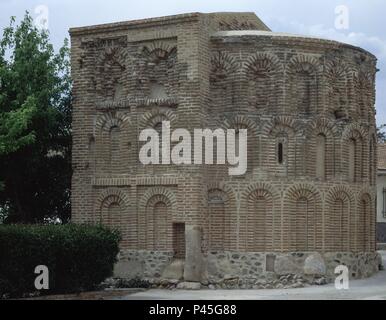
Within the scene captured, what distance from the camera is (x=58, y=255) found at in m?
20.5

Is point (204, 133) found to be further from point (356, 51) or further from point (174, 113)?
point (356, 51)

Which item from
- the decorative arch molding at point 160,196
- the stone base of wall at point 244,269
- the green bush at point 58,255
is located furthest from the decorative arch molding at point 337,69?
the green bush at point 58,255

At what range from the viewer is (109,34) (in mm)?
24609

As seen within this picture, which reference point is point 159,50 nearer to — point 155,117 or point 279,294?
point 155,117

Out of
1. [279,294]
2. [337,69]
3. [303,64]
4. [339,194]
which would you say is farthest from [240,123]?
[279,294]

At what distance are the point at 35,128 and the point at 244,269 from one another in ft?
24.2

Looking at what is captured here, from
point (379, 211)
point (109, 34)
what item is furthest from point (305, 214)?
point (379, 211)

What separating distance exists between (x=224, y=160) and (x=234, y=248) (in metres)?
2.53

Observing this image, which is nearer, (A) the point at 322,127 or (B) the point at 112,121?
(A) the point at 322,127

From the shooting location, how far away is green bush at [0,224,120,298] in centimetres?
1951

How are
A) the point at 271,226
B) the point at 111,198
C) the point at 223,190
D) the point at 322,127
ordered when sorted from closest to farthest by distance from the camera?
the point at 271,226 → the point at 223,190 → the point at 322,127 → the point at 111,198

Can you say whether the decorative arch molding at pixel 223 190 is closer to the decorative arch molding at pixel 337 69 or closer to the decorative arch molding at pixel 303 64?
the decorative arch molding at pixel 303 64

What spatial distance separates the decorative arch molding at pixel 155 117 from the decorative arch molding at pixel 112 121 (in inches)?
19.3

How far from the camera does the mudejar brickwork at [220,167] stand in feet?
75.7
